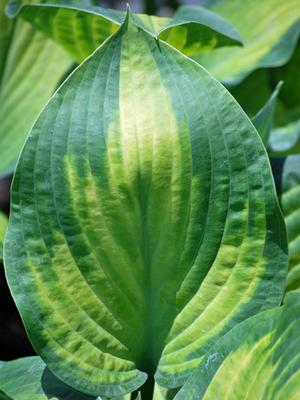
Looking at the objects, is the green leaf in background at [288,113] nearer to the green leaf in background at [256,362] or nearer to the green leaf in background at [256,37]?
the green leaf in background at [256,37]

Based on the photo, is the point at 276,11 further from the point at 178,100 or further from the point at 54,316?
the point at 54,316

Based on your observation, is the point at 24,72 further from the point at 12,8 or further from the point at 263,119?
the point at 263,119

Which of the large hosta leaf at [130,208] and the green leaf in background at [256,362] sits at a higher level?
the large hosta leaf at [130,208]

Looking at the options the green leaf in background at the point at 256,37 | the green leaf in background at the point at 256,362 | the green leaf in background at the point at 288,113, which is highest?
the green leaf in background at the point at 256,37

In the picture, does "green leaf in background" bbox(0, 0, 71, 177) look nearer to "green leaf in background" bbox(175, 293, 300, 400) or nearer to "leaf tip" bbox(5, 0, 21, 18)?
"leaf tip" bbox(5, 0, 21, 18)

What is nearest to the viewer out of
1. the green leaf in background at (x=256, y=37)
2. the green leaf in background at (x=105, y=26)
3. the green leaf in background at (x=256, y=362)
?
the green leaf in background at (x=256, y=362)

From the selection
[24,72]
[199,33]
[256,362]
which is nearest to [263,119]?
[199,33]

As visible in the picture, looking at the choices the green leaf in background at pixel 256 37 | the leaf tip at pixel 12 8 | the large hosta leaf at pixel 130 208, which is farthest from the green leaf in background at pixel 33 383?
the green leaf in background at pixel 256 37
